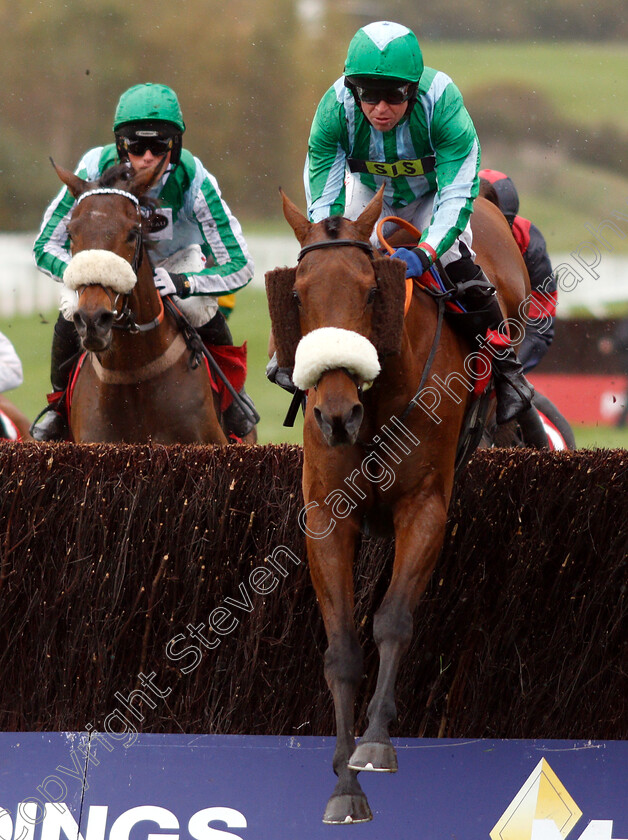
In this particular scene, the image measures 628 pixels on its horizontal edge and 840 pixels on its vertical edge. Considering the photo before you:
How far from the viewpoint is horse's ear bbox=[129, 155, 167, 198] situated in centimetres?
545

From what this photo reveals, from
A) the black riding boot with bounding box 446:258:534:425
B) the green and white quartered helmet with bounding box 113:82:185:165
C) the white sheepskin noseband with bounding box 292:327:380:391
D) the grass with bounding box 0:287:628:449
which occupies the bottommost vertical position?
the white sheepskin noseband with bounding box 292:327:380:391

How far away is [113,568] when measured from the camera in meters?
4.05

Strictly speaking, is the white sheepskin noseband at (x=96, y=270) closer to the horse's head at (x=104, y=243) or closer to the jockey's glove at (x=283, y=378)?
the horse's head at (x=104, y=243)

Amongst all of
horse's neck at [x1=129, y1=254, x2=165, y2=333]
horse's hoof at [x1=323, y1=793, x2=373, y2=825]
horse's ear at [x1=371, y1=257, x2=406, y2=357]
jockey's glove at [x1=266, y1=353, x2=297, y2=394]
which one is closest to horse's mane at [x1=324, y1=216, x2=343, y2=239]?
horse's ear at [x1=371, y1=257, x2=406, y2=357]

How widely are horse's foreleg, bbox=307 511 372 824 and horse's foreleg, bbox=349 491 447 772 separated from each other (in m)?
0.09

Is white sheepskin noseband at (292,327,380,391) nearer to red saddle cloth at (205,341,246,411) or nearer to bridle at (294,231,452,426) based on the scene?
bridle at (294,231,452,426)

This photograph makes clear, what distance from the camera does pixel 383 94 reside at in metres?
3.87

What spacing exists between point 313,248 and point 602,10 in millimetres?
12378

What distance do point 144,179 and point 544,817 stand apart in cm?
325

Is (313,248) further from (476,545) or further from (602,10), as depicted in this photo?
(602,10)

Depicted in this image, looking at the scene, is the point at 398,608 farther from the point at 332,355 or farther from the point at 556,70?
the point at 556,70

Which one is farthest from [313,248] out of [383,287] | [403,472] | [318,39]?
[318,39]

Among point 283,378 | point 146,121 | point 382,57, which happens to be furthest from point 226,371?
point 382,57

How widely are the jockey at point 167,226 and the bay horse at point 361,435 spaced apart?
2247mm
